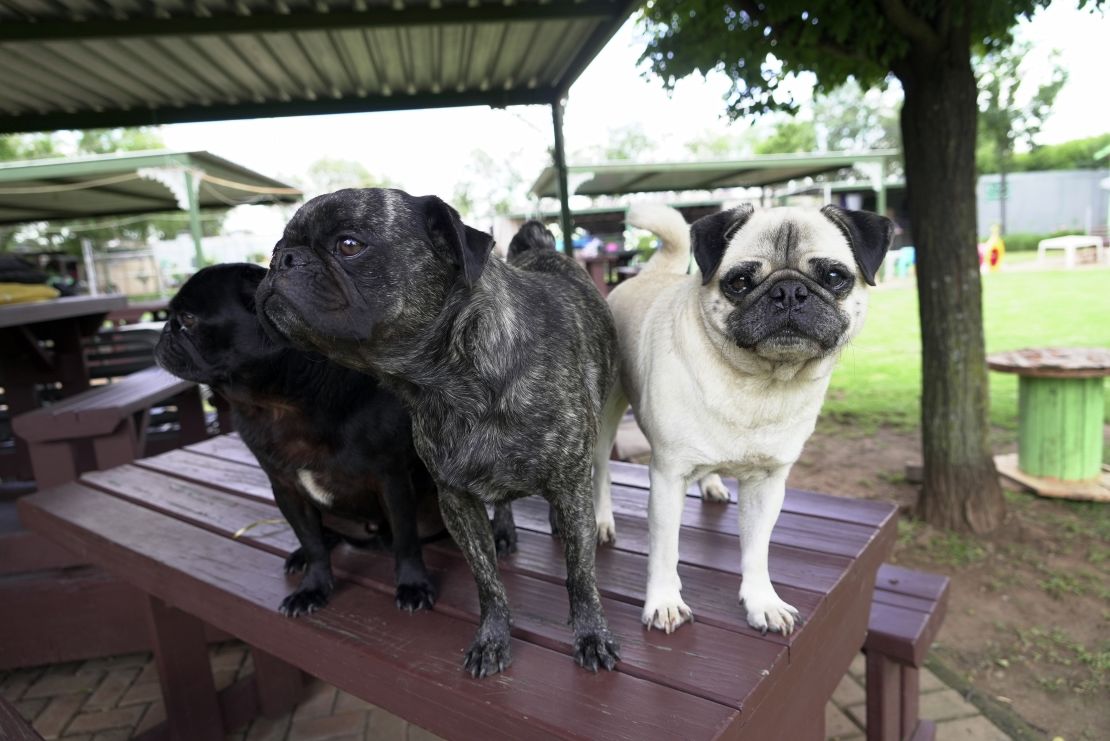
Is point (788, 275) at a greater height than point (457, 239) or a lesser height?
lesser

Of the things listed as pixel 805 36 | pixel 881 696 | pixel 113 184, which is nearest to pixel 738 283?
pixel 881 696

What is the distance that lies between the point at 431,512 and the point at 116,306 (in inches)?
181

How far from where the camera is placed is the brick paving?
3168mm

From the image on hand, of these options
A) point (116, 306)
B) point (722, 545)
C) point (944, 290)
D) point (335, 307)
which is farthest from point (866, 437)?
point (116, 306)

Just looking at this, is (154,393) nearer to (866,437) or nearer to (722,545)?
(722,545)

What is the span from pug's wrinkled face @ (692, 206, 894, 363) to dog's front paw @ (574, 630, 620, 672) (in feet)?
2.49

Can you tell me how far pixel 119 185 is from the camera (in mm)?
10656

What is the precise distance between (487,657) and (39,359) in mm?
5367

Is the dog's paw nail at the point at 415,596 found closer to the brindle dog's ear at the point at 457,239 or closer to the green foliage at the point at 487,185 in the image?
the brindle dog's ear at the point at 457,239

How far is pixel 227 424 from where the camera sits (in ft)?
17.7

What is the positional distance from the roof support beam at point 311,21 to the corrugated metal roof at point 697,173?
9.61 metres

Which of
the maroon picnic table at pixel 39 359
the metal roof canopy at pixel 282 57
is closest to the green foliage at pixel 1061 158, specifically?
the metal roof canopy at pixel 282 57

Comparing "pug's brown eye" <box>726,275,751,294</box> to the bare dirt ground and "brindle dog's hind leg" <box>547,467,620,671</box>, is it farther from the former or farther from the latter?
the bare dirt ground

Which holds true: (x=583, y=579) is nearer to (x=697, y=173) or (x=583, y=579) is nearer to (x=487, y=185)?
(x=697, y=173)
